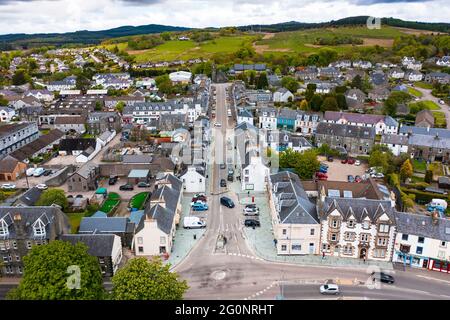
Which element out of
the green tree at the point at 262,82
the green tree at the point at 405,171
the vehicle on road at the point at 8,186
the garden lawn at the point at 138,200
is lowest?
the vehicle on road at the point at 8,186

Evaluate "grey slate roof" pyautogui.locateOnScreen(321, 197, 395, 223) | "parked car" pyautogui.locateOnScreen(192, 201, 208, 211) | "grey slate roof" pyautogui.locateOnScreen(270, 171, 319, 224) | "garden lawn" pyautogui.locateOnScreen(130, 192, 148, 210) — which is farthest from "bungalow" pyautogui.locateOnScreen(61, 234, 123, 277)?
"grey slate roof" pyautogui.locateOnScreen(321, 197, 395, 223)

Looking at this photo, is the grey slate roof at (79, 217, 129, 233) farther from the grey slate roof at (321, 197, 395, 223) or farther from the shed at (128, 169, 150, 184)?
the grey slate roof at (321, 197, 395, 223)

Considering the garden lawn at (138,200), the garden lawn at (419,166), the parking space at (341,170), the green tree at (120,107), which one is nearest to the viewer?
the garden lawn at (138,200)

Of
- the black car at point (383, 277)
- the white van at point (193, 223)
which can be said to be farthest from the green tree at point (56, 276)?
the black car at point (383, 277)

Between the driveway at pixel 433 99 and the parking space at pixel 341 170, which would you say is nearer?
the parking space at pixel 341 170

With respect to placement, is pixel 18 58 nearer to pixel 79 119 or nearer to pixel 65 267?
pixel 79 119

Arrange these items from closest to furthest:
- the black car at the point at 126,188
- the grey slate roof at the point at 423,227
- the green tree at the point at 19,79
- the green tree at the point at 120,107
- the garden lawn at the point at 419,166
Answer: the grey slate roof at the point at 423,227 → the black car at the point at 126,188 → the garden lawn at the point at 419,166 → the green tree at the point at 120,107 → the green tree at the point at 19,79

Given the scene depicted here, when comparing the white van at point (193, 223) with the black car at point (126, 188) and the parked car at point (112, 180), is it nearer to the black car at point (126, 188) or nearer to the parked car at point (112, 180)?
the black car at point (126, 188)
